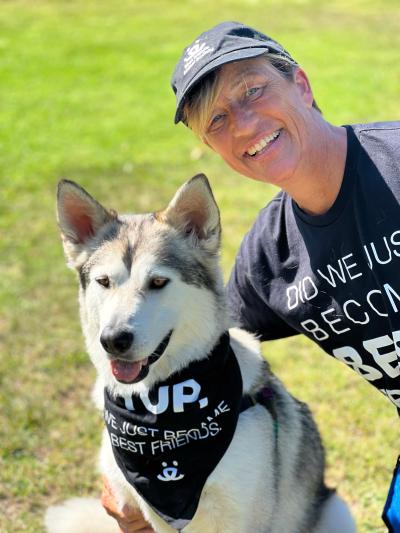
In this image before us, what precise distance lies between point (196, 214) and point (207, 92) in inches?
21.3

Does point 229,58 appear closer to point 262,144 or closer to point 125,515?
point 262,144

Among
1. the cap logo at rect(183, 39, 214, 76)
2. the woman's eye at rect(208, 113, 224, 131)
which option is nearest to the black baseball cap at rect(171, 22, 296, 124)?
the cap logo at rect(183, 39, 214, 76)

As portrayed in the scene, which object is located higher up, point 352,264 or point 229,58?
point 229,58

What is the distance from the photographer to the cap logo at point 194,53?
8.46 ft

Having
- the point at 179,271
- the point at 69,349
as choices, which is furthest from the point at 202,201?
→ the point at 69,349

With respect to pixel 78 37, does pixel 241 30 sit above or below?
above

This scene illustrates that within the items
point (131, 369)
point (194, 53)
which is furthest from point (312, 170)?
point (131, 369)

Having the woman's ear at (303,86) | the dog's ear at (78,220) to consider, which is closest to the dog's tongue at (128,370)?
the dog's ear at (78,220)

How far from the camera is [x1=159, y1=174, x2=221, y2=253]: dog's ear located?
2.74 m

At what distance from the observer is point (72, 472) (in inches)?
156

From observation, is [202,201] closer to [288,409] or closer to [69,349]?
[288,409]

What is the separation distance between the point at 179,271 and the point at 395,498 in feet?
4.57

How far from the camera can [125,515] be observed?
2951 mm

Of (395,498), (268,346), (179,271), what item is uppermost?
(179,271)
